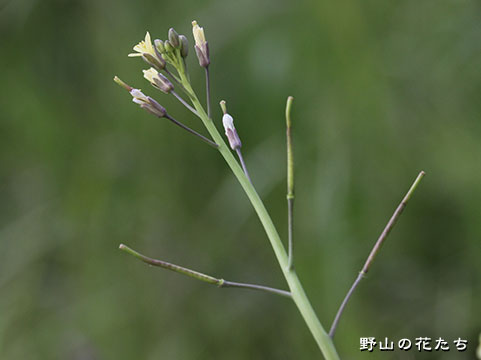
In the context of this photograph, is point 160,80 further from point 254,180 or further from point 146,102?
point 254,180

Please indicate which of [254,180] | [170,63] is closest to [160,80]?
[170,63]

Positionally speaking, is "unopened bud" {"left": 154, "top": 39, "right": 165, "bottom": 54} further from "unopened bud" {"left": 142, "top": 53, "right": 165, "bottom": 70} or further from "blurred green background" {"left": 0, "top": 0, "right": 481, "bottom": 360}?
"blurred green background" {"left": 0, "top": 0, "right": 481, "bottom": 360}

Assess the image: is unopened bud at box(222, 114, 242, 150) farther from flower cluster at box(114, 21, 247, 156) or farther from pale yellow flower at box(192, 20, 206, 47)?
pale yellow flower at box(192, 20, 206, 47)

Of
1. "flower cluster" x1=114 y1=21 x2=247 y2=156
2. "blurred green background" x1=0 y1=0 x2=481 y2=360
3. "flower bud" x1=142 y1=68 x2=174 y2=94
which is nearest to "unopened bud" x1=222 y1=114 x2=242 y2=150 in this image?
"flower cluster" x1=114 y1=21 x2=247 y2=156

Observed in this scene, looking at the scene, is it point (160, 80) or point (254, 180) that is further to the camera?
point (254, 180)

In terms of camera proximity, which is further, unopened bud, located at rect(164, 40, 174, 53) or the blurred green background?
the blurred green background

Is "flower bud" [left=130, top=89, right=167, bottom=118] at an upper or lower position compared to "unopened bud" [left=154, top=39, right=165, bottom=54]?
lower

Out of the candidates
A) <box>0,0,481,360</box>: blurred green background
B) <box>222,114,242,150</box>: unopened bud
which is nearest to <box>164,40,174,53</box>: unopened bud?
<box>222,114,242,150</box>: unopened bud

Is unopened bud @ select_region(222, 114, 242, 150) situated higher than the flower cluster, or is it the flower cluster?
the flower cluster

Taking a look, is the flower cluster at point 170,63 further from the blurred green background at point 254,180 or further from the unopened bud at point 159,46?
the blurred green background at point 254,180
